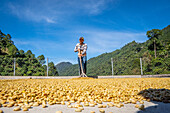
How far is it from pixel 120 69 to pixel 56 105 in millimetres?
9599

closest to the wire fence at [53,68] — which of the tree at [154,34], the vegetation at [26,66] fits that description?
the vegetation at [26,66]

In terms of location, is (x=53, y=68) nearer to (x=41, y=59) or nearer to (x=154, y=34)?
(x=41, y=59)

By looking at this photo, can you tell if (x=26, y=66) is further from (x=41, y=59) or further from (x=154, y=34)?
(x=154, y=34)

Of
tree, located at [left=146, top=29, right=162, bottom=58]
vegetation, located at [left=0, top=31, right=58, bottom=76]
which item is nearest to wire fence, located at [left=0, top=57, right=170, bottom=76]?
vegetation, located at [left=0, top=31, right=58, bottom=76]

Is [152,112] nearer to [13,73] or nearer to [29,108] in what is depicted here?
[29,108]

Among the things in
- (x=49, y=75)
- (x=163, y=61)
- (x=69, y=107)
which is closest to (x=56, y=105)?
(x=69, y=107)

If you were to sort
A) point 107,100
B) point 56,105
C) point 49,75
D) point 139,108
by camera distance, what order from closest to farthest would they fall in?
point 139,108, point 56,105, point 107,100, point 49,75

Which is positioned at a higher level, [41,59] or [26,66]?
[41,59]

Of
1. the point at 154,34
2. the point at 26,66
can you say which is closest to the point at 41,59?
the point at 26,66

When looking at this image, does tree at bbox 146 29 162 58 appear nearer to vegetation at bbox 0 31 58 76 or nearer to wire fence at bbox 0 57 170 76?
wire fence at bbox 0 57 170 76

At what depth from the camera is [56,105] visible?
2090 mm

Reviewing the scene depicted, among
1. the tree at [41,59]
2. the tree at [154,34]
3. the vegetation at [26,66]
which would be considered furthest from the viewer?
the tree at [154,34]

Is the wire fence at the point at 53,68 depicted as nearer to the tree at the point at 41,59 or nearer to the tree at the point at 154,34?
the tree at the point at 41,59

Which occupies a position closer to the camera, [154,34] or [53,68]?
[53,68]
